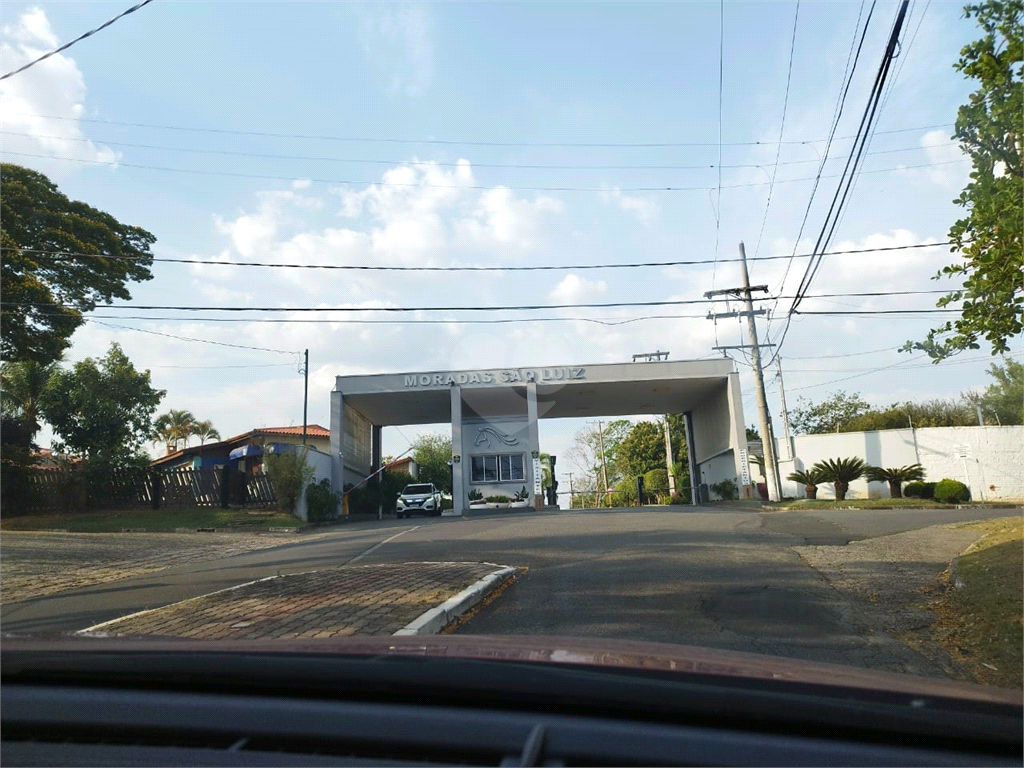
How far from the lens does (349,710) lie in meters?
1.67

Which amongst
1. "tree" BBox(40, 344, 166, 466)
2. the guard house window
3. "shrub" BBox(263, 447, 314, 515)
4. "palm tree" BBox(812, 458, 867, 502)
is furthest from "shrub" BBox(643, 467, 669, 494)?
"tree" BBox(40, 344, 166, 466)

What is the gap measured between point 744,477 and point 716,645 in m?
27.2

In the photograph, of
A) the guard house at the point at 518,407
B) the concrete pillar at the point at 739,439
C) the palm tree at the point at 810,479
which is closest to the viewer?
the palm tree at the point at 810,479

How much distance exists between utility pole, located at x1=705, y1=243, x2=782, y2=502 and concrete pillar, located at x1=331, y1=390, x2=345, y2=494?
17.0m

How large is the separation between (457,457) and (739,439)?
12.5 metres

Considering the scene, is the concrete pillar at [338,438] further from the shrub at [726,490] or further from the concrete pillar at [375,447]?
the shrub at [726,490]

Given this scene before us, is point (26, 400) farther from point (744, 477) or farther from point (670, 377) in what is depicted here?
point (744, 477)

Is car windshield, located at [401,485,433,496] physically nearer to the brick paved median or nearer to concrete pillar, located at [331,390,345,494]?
concrete pillar, located at [331,390,345,494]

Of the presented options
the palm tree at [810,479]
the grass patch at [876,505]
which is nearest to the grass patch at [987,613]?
the grass patch at [876,505]

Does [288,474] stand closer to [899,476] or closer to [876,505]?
[876,505]

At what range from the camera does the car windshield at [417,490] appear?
3281 cm

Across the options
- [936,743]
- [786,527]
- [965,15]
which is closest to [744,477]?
[786,527]

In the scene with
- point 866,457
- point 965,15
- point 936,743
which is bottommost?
point 936,743

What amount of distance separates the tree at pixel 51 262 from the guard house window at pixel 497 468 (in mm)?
18507
